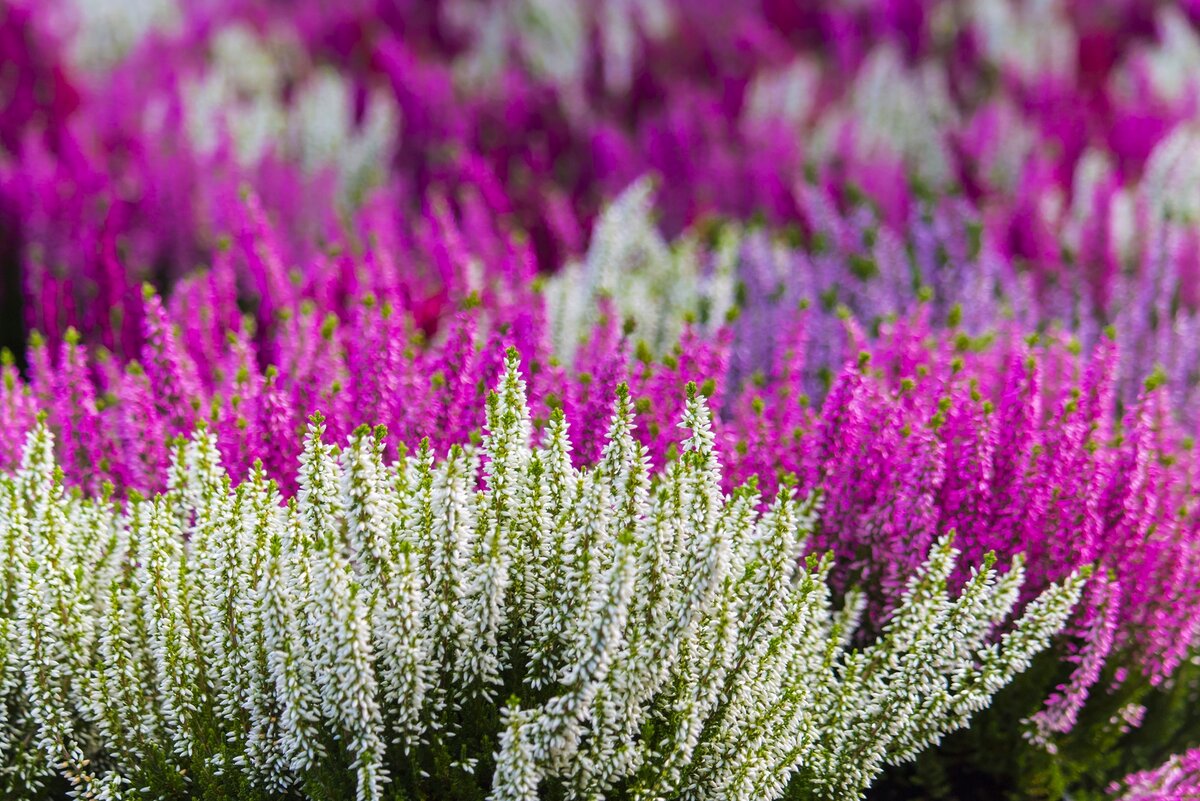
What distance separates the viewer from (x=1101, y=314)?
4.53 m

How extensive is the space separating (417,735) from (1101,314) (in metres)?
3.31

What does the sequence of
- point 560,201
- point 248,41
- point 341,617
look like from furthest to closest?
1. point 248,41
2. point 560,201
3. point 341,617

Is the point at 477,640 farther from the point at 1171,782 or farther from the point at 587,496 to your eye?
the point at 1171,782

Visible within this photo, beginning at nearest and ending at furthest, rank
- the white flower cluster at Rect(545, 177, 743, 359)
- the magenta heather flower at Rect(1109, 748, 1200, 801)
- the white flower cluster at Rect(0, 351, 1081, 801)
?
1. the white flower cluster at Rect(0, 351, 1081, 801)
2. the magenta heather flower at Rect(1109, 748, 1200, 801)
3. the white flower cluster at Rect(545, 177, 743, 359)

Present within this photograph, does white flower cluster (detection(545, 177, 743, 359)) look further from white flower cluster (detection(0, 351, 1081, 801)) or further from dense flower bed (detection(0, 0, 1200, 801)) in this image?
white flower cluster (detection(0, 351, 1081, 801))

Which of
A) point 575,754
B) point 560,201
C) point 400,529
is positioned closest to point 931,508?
point 575,754

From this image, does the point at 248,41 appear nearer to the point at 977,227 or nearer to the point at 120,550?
the point at 977,227

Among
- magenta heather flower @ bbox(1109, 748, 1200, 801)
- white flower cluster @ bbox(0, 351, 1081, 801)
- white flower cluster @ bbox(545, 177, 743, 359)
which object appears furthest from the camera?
white flower cluster @ bbox(545, 177, 743, 359)

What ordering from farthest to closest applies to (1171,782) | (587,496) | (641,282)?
(641,282) → (1171,782) → (587,496)

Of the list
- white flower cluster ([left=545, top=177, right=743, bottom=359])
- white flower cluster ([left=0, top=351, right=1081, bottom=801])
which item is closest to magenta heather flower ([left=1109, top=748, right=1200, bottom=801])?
white flower cluster ([left=0, top=351, right=1081, bottom=801])

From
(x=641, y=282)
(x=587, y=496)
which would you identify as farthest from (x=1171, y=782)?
(x=641, y=282)

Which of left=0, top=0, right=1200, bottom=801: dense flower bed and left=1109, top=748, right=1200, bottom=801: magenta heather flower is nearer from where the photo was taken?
left=0, top=0, right=1200, bottom=801: dense flower bed

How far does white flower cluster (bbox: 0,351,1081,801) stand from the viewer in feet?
7.13

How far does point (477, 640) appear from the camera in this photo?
2275mm
